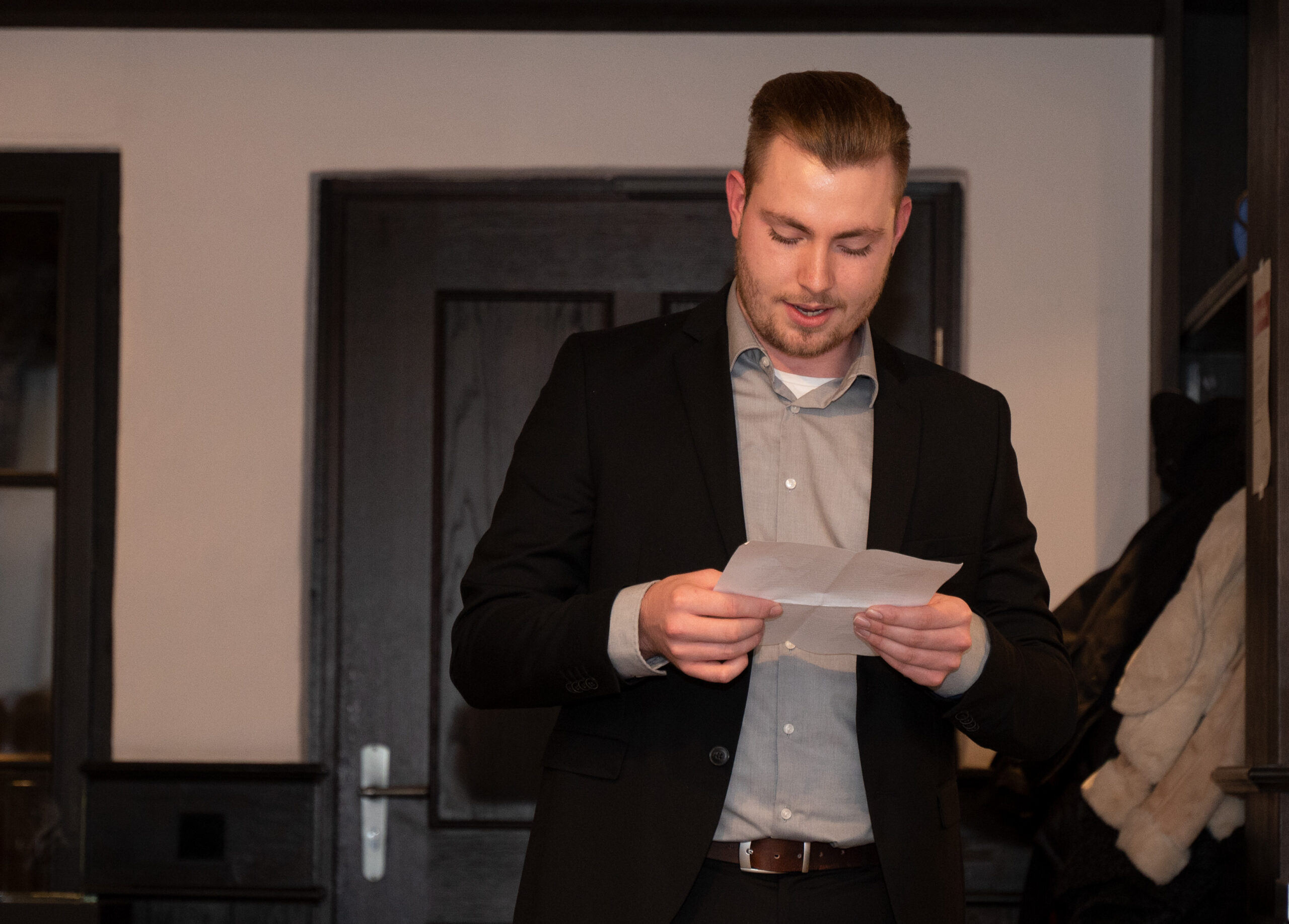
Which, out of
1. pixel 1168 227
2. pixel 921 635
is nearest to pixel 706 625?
pixel 921 635

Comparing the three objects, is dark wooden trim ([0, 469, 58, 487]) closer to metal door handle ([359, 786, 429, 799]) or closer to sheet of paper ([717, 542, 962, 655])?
metal door handle ([359, 786, 429, 799])

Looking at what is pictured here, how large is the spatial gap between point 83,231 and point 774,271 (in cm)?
217

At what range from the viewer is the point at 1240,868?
2.17m

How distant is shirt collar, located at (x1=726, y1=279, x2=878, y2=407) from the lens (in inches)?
59.9

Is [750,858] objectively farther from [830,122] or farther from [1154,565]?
[1154,565]

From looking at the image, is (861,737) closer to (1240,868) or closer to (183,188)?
(1240,868)

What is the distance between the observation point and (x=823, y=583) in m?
1.22

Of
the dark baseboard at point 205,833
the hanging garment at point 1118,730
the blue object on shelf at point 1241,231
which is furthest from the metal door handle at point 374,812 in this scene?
the blue object on shelf at point 1241,231

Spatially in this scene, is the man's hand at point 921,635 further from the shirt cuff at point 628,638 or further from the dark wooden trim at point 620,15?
the dark wooden trim at point 620,15

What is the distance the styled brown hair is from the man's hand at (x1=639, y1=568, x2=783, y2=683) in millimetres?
504

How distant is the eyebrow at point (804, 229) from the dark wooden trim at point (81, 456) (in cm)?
208

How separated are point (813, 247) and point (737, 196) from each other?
6.2 inches

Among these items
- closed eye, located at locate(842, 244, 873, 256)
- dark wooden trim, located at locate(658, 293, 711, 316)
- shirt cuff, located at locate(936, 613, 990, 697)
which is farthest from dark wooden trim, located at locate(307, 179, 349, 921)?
shirt cuff, located at locate(936, 613, 990, 697)

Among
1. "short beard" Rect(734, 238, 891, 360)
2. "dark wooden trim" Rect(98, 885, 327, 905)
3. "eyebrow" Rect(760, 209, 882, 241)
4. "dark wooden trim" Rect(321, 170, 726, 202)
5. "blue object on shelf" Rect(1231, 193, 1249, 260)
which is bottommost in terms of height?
"dark wooden trim" Rect(98, 885, 327, 905)
